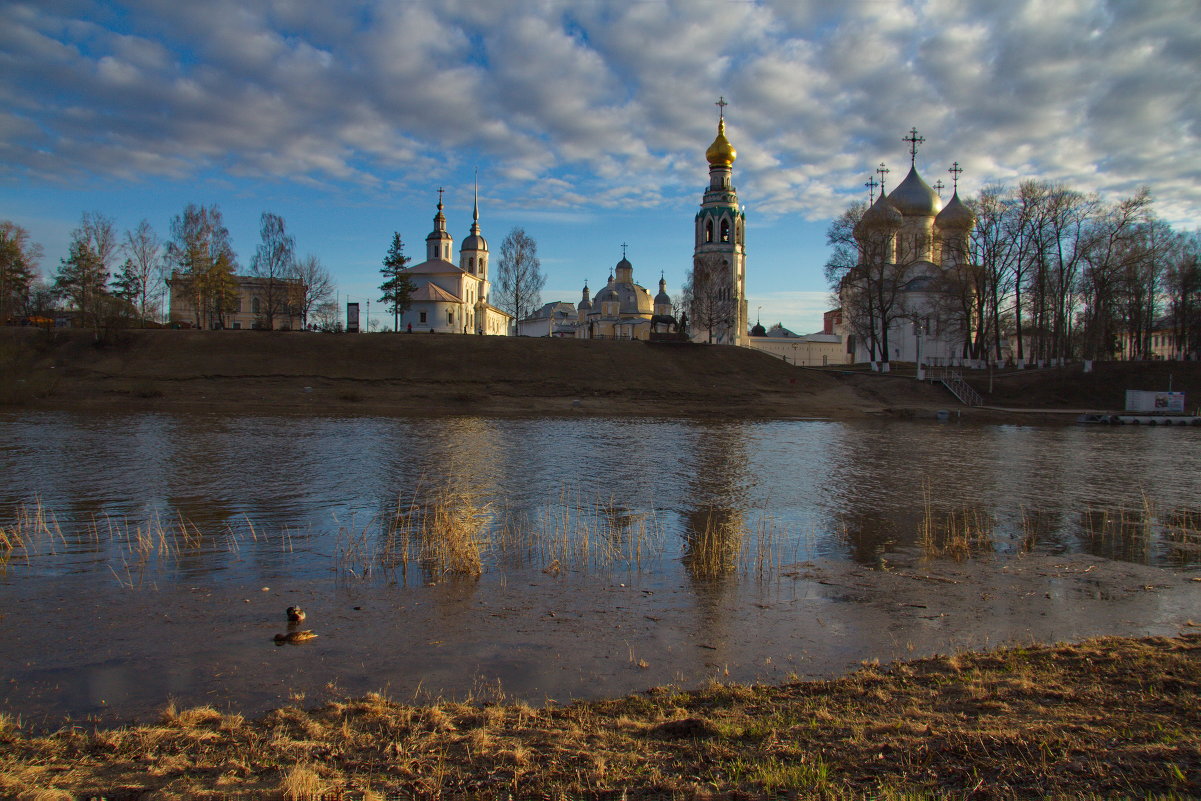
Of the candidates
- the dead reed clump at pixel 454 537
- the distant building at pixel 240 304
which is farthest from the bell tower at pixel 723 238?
the dead reed clump at pixel 454 537

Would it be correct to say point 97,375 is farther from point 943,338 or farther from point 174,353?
point 943,338

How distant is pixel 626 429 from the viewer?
32.2 m

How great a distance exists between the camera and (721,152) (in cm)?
8088

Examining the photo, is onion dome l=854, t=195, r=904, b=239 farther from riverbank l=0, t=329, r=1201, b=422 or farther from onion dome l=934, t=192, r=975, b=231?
riverbank l=0, t=329, r=1201, b=422

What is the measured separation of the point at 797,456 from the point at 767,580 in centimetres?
1507

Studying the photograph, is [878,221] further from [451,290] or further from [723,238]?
[451,290]

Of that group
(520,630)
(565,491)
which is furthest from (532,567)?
(565,491)

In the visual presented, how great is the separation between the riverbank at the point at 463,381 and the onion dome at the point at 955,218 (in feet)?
41.7

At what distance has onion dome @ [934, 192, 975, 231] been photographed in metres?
56.6

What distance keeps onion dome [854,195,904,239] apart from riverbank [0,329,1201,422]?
1055 centimetres

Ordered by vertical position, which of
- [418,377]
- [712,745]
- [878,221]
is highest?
[878,221]

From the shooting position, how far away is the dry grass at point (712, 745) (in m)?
4.26

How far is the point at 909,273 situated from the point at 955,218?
19.6 ft

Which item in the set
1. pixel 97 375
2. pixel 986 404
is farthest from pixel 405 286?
pixel 986 404
